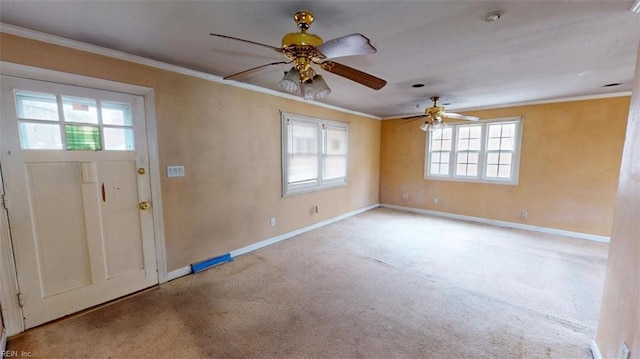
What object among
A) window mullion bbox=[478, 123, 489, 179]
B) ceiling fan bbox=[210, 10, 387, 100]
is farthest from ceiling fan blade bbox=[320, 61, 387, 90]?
window mullion bbox=[478, 123, 489, 179]

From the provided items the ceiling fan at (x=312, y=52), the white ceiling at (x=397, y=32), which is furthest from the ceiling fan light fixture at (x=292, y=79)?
the white ceiling at (x=397, y=32)

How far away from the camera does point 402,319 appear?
2.18 m

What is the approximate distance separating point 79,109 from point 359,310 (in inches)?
121

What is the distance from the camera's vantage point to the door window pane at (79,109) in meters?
2.14

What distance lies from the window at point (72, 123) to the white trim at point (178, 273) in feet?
4.68

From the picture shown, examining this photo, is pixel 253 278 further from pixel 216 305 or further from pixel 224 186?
pixel 224 186

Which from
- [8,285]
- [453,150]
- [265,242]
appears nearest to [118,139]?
[8,285]

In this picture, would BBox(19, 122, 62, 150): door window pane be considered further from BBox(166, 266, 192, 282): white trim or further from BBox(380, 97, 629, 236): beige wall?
BBox(380, 97, 629, 236): beige wall

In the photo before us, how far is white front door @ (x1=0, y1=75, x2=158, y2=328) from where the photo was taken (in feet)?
6.50

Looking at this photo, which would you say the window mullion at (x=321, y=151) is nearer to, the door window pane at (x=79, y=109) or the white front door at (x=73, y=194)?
the white front door at (x=73, y=194)

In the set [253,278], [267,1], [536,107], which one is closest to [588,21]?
[267,1]

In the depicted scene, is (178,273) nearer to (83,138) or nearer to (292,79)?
(83,138)

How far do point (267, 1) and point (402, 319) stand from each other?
2.61m

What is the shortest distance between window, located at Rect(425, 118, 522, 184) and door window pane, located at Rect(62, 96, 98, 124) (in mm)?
5741
